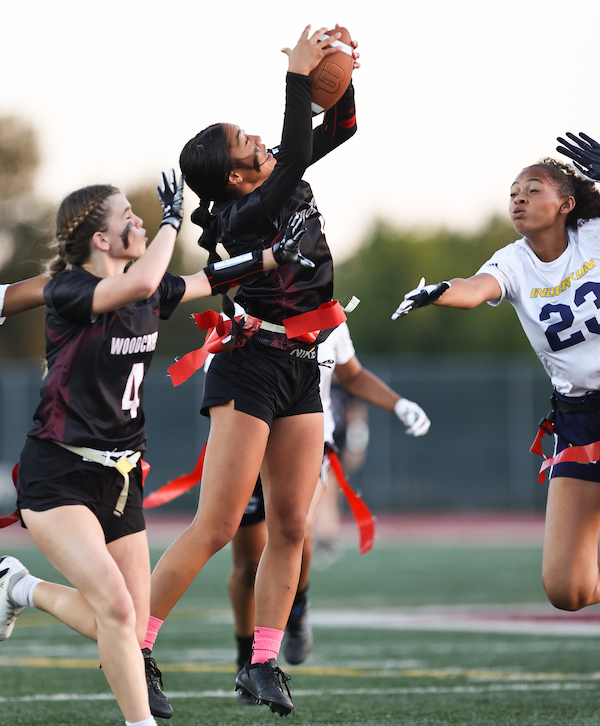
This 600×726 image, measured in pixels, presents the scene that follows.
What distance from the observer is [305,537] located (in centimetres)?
546

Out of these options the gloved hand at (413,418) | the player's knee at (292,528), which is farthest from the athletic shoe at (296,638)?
the player's knee at (292,528)

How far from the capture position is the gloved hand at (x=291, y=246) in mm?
3688

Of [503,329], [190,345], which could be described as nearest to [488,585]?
[503,329]

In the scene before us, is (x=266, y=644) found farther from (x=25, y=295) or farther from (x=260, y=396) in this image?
(x=25, y=295)

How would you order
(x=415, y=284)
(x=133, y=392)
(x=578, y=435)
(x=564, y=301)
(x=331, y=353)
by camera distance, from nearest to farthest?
(x=133, y=392), (x=564, y=301), (x=578, y=435), (x=331, y=353), (x=415, y=284)

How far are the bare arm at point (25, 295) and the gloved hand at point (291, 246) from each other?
2.83ft

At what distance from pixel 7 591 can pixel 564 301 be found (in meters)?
2.45

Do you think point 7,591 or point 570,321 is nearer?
point 7,591

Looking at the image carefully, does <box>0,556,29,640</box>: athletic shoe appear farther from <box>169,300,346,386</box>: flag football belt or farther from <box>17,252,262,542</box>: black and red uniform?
<box>169,300,346,386</box>: flag football belt

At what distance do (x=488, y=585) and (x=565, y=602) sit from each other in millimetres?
5553

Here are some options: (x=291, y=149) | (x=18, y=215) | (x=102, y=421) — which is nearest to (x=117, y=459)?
(x=102, y=421)

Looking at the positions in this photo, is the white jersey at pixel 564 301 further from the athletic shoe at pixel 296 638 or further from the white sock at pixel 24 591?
the white sock at pixel 24 591

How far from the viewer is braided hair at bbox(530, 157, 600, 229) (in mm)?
4539

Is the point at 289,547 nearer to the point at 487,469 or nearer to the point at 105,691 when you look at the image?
the point at 105,691
